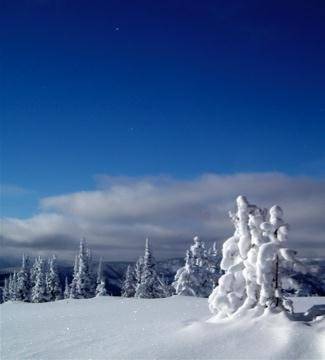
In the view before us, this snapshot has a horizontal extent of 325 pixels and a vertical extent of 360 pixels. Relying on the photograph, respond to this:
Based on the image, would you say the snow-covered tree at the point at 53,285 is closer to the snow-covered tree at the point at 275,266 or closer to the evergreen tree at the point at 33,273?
the evergreen tree at the point at 33,273

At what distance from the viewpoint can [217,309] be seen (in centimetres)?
1577

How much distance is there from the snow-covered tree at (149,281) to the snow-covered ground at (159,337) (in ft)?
123

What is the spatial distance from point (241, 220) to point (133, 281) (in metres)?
61.8

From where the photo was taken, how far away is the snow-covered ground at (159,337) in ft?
39.9

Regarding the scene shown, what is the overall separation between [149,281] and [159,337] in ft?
150

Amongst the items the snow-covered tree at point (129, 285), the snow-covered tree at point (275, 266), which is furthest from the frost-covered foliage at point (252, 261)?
the snow-covered tree at point (129, 285)

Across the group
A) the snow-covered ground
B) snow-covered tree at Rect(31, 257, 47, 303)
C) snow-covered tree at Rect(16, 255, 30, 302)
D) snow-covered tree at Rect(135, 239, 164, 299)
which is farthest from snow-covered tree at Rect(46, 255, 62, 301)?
the snow-covered ground

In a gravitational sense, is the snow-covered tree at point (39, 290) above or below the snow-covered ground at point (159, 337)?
above

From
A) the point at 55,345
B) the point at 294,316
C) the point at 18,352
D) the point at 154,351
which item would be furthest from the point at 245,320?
the point at 18,352

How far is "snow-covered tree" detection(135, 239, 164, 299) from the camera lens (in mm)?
58938

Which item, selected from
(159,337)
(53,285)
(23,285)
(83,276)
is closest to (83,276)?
(83,276)

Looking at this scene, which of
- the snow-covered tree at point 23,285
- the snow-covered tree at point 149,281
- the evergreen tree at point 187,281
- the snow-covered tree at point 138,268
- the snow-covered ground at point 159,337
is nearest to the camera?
the snow-covered ground at point 159,337

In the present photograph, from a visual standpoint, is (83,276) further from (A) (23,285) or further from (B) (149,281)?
(A) (23,285)

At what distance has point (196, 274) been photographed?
45.7 metres
